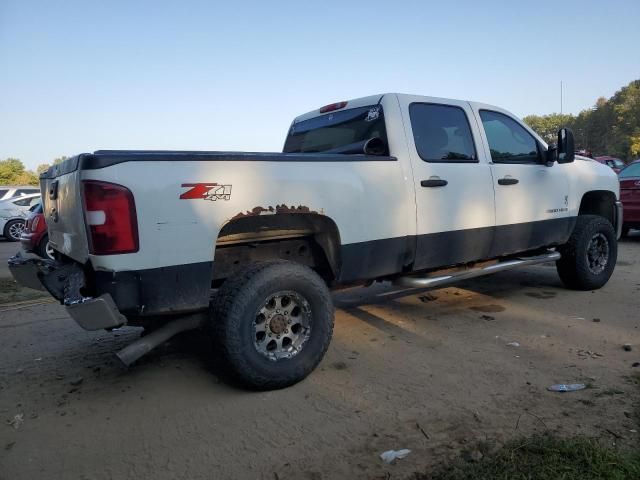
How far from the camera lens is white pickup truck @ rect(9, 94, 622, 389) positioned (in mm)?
2768

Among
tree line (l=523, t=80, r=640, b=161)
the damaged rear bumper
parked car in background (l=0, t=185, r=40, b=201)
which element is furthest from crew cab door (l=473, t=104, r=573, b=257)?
tree line (l=523, t=80, r=640, b=161)

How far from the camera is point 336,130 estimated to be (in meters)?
4.55

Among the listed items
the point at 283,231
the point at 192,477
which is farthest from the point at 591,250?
the point at 192,477

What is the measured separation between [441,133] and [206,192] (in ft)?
7.69

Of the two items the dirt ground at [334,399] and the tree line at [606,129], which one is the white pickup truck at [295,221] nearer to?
the dirt ground at [334,399]

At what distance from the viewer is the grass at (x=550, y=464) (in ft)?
7.00

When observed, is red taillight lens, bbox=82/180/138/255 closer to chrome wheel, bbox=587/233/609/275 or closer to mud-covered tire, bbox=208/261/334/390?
mud-covered tire, bbox=208/261/334/390

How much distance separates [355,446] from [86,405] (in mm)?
1788

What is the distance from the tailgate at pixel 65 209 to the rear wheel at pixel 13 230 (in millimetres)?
12673

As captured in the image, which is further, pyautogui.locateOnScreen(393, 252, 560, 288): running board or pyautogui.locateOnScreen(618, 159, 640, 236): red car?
pyautogui.locateOnScreen(618, 159, 640, 236): red car

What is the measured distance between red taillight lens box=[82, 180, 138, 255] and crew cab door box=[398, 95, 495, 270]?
2.23m

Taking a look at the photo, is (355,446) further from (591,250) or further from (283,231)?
(591,250)

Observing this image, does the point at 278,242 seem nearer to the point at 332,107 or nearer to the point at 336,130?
the point at 336,130

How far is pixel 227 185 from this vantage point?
9.80ft
